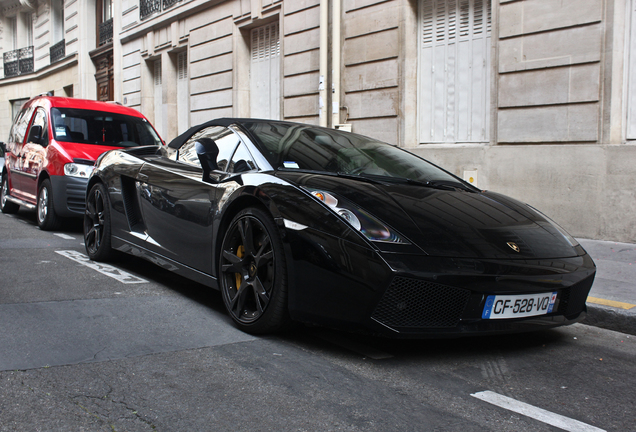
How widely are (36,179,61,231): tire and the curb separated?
21.3ft

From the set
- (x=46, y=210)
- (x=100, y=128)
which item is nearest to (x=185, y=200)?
(x=46, y=210)

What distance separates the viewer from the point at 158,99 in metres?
19.5

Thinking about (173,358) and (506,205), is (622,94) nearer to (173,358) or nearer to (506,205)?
(506,205)

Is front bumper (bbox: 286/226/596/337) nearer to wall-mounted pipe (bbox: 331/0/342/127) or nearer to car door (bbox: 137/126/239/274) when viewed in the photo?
car door (bbox: 137/126/239/274)

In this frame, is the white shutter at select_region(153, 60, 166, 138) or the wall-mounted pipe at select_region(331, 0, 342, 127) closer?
the wall-mounted pipe at select_region(331, 0, 342, 127)

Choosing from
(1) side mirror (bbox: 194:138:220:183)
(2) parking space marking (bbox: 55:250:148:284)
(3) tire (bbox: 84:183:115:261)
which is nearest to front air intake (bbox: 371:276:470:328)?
(1) side mirror (bbox: 194:138:220:183)

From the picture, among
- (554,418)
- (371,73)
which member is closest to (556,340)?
(554,418)

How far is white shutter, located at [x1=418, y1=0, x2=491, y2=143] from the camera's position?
959 cm

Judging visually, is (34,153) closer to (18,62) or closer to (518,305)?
(518,305)

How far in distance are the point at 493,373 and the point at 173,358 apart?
62.9 inches

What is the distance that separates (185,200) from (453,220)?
1.86 meters

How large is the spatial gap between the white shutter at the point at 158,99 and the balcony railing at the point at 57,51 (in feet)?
28.9

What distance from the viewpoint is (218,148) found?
4180 millimetres

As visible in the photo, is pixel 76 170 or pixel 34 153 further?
pixel 34 153
